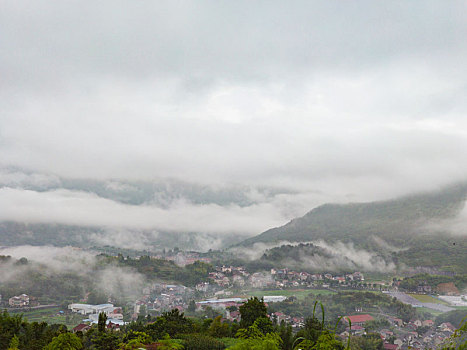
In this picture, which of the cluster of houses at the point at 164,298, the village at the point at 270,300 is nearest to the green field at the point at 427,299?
the village at the point at 270,300

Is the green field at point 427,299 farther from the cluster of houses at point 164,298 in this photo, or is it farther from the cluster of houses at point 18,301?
the cluster of houses at point 18,301

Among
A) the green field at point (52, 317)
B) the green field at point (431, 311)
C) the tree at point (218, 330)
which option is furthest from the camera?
the green field at point (431, 311)

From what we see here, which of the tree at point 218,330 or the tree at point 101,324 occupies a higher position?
the tree at point 101,324

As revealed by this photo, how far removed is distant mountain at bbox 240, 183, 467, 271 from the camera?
326 feet

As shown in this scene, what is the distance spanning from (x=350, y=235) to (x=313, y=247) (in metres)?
22.5

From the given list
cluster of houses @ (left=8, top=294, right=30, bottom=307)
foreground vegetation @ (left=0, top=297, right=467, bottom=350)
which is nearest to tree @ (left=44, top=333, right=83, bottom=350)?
foreground vegetation @ (left=0, top=297, right=467, bottom=350)

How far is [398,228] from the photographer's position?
4943 inches

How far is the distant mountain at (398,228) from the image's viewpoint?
99.4 metres

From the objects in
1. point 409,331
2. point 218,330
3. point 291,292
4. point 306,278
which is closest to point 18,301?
point 291,292

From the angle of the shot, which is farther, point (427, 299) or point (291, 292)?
point (291, 292)

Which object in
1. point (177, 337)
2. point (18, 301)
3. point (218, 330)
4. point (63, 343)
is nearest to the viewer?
point (63, 343)

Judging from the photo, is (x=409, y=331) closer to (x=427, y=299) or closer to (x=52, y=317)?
(x=427, y=299)

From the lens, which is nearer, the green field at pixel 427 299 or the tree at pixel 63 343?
the tree at pixel 63 343

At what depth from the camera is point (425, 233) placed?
116438mm
